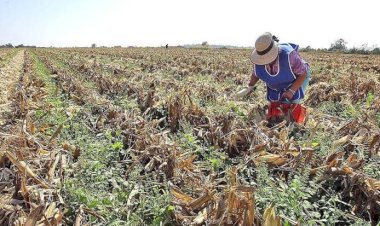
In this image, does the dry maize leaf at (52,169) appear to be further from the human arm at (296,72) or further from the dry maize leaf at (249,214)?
the human arm at (296,72)

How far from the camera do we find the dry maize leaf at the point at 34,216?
100 inches

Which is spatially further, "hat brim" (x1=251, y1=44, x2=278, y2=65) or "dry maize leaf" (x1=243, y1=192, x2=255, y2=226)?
"hat brim" (x1=251, y1=44, x2=278, y2=65)

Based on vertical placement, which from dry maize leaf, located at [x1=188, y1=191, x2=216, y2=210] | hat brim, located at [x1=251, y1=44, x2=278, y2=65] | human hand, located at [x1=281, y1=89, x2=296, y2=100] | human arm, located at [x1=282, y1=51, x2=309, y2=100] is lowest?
dry maize leaf, located at [x1=188, y1=191, x2=216, y2=210]

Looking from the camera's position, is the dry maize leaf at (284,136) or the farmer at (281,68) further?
the farmer at (281,68)

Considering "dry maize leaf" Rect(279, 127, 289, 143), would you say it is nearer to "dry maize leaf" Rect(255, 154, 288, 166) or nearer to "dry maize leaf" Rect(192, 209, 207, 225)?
"dry maize leaf" Rect(255, 154, 288, 166)

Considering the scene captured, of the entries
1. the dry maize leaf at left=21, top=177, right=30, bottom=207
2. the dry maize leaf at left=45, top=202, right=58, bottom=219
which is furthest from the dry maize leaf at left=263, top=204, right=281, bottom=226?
the dry maize leaf at left=21, top=177, right=30, bottom=207

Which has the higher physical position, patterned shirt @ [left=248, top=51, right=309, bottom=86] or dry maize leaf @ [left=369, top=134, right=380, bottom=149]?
patterned shirt @ [left=248, top=51, right=309, bottom=86]

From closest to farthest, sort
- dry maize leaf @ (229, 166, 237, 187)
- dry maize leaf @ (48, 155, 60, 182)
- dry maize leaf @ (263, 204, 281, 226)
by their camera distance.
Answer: dry maize leaf @ (263, 204, 281, 226), dry maize leaf @ (229, 166, 237, 187), dry maize leaf @ (48, 155, 60, 182)

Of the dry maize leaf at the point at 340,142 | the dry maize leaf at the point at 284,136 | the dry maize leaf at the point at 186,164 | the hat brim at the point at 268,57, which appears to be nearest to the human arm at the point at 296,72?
the hat brim at the point at 268,57

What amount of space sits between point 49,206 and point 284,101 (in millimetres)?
3268

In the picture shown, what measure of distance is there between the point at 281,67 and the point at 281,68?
0.04 ft

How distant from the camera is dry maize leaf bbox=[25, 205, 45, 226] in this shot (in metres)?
2.55

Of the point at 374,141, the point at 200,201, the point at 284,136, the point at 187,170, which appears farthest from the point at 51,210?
the point at 374,141

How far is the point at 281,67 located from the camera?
487 cm
